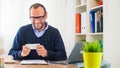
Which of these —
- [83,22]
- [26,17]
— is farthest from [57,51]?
[26,17]

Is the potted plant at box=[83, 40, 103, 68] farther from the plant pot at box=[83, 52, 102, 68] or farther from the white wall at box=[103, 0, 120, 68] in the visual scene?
the white wall at box=[103, 0, 120, 68]

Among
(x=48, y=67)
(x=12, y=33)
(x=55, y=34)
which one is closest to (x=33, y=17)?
(x=55, y=34)

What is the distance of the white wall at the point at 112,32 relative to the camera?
7.60 feet

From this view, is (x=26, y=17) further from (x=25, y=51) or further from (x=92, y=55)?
(x=92, y=55)

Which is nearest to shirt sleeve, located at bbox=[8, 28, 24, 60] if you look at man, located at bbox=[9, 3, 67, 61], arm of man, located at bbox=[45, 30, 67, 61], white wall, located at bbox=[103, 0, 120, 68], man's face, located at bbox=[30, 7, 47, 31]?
man, located at bbox=[9, 3, 67, 61]

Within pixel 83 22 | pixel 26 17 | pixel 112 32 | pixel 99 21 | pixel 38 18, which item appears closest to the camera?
pixel 38 18

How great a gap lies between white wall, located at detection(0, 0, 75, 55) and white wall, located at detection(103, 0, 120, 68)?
1.29m

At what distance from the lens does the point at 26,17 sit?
3756 mm

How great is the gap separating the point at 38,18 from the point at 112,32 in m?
0.84

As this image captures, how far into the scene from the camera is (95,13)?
3002mm

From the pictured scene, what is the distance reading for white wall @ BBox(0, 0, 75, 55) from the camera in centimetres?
367

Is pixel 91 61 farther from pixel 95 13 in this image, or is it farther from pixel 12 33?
pixel 12 33

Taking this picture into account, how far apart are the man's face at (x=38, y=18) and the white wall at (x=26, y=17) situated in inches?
58.3

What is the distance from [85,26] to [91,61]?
2023 millimetres
